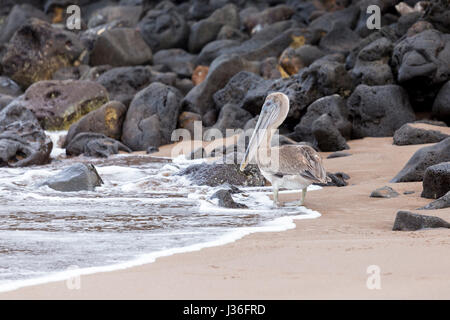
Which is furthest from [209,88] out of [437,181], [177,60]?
[437,181]

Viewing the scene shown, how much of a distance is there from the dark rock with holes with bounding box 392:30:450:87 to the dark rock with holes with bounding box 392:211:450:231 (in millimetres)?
7694

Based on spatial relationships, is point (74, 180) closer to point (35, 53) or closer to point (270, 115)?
point (270, 115)

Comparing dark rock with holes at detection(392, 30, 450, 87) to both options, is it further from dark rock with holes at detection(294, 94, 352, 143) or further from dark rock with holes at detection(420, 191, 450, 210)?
dark rock with holes at detection(420, 191, 450, 210)

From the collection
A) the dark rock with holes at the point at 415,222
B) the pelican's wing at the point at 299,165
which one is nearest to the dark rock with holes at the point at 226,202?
the pelican's wing at the point at 299,165

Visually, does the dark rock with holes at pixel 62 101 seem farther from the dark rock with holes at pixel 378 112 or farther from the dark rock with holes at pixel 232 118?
the dark rock with holes at pixel 378 112

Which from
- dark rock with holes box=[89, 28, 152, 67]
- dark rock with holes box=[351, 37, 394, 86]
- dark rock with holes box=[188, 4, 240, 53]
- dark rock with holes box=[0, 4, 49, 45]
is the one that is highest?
dark rock with holes box=[0, 4, 49, 45]

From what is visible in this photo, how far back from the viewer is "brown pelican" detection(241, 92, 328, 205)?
525 cm

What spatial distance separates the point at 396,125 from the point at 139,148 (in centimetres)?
492

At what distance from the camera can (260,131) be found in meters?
5.55

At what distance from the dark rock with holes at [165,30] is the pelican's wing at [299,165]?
1912cm

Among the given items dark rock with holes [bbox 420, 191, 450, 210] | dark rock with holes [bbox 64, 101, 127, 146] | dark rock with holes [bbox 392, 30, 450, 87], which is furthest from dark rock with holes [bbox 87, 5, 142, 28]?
dark rock with holes [bbox 420, 191, 450, 210]

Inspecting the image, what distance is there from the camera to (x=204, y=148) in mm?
10484

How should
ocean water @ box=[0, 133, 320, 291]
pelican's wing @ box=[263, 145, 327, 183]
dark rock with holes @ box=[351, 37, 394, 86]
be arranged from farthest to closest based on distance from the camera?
1. dark rock with holes @ box=[351, 37, 394, 86]
2. pelican's wing @ box=[263, 145, 327, 183]
3. ocean water @ box=[0, 133, 320, 291]
